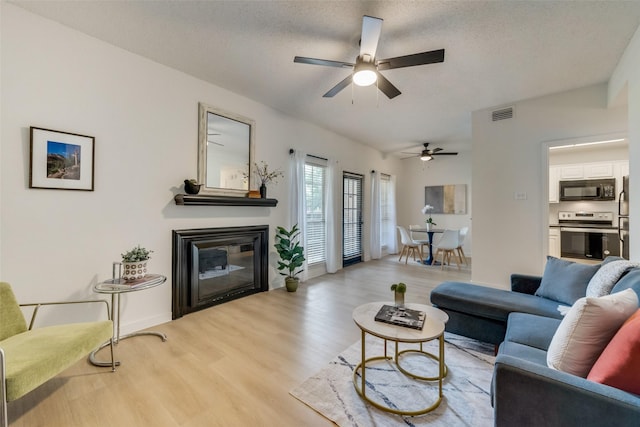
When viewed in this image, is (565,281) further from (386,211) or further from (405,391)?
(386,211)

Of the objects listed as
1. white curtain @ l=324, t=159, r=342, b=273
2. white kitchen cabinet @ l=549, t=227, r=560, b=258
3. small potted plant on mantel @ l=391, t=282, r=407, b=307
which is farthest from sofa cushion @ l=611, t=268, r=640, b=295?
white kitchen cabinet @ l=549, t=227, r=560, b=258

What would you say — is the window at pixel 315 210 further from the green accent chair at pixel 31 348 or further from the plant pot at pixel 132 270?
the green accent chair at pixel 31 348

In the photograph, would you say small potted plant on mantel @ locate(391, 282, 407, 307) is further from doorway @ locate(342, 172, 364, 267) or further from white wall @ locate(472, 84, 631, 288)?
doorway @ locate(342, 172, 364, 267)

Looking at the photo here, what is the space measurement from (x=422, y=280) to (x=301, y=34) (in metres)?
4.15

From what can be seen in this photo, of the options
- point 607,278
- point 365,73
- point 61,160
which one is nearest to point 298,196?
point 365,73

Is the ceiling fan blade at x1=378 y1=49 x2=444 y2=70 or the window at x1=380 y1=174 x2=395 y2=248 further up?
the ceiling fan blade at x1=378 y1=49 x2=444 y2=70

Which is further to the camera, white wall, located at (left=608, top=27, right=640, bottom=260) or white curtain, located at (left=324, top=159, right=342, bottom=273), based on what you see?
white curtain, located at (left=324, top=159, right=342, bottom=273)

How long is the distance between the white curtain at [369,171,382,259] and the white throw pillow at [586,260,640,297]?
183 inches

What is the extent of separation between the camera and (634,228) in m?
2.44

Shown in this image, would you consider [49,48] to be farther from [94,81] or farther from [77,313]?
[77,313]

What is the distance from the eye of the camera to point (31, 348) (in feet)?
5.28

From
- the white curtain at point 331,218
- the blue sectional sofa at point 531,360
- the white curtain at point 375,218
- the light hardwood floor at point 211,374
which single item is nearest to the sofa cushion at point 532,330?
the blue sectional sofa at point 531,360

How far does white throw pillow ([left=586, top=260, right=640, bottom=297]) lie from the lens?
182 cm

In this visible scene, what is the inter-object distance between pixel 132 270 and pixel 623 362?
319 centimetres
